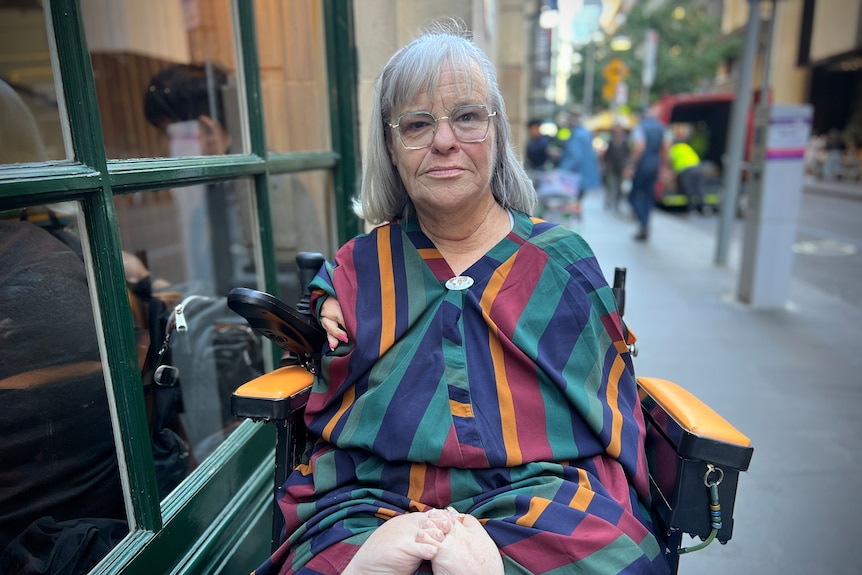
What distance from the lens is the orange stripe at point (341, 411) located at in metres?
1.43

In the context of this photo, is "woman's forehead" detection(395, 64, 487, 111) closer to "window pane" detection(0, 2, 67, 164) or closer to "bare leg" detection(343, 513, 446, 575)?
"window pane" detection(0, 2, 67, 164)

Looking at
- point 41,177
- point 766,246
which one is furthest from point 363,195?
point 766,246

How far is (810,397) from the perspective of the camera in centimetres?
348

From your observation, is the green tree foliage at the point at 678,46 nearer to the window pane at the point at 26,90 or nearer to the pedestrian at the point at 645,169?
the pedestrian at the point at 645,169

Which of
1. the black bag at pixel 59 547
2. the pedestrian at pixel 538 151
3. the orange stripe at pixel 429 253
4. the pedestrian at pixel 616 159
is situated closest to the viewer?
the black bag at pixel 59 547

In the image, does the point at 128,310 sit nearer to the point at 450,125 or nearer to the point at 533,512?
the point at 450,125

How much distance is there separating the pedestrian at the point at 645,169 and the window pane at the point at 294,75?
6804 millimetres

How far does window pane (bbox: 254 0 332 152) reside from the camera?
2502 millimetres

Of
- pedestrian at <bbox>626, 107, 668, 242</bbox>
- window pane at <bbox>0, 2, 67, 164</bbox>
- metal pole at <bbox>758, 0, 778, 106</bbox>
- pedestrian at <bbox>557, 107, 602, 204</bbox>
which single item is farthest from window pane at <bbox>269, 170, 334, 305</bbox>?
pedestrian at <bbox>626, 107, 668, 242</bbox>

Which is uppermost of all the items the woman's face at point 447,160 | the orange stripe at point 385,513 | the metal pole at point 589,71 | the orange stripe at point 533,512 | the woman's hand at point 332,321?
the metal pole at point 589,71

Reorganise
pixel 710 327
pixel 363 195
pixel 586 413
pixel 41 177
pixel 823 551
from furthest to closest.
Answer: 1. pixel 710 327
2. pixel 823 551
3. pixel 363 195
4. pixel 586 413
5. pixel 41 177

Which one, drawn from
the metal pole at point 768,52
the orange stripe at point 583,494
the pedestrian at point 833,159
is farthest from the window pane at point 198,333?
the pedestrian at point 833,159

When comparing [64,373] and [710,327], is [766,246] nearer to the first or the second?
[710,327]

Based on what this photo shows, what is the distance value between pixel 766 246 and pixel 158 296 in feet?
15.8
